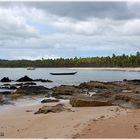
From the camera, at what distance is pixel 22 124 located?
1641 centimetres

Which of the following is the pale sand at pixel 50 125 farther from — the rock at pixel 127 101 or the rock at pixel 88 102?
the rock at pixel 127 101

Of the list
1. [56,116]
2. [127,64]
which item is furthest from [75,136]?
[127,64]

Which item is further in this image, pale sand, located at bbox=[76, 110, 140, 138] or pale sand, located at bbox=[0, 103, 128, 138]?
pale sand, located at bbox=[0, 103, 128, 138]

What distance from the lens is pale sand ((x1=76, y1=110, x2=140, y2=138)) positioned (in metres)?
11.8

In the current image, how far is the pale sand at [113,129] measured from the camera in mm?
11815

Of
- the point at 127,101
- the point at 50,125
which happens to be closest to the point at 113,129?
the point at 50,125

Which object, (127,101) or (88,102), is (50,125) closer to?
(88,102)

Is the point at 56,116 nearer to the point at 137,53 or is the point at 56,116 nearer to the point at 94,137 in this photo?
the point at 94,137

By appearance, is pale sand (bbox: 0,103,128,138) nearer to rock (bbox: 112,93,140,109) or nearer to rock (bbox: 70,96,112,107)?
rock (bbox: 70,96,112,107)

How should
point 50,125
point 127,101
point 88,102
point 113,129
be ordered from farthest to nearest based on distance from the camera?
point 127,101 < point 88,102 < point 50,125 < point 113,129

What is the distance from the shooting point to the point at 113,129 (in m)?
12.8

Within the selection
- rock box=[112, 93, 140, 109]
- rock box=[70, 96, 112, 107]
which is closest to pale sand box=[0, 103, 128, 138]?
rock box=[70, 96, 112, 107]

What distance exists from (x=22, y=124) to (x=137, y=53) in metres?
165

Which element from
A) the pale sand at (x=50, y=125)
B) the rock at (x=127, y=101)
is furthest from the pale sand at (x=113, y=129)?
the rock at (x=127, y=101)
